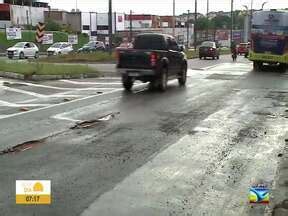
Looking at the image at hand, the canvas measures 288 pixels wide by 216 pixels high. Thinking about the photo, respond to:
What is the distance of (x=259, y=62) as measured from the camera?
112 ft

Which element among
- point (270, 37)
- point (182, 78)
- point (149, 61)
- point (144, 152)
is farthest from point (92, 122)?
point (270, 37)

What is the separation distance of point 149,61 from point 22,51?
29.5 m

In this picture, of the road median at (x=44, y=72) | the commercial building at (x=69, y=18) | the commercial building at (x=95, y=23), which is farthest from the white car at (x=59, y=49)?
the commercial building at (x=95, y=23)

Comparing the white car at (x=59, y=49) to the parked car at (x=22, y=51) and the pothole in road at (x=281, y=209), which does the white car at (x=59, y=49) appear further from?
the pothole in road at (x=281, y=209)

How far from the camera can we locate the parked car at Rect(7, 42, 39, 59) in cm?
4584

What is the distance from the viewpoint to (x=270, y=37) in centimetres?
3234

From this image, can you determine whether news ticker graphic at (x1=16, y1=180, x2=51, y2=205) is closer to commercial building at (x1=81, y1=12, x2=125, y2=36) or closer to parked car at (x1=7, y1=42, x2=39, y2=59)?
parked car at (x1=7, y1=42, x2=39, y2=59)

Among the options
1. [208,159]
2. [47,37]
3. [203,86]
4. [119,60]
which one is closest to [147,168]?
[208,159]

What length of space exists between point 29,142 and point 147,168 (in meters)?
2.77

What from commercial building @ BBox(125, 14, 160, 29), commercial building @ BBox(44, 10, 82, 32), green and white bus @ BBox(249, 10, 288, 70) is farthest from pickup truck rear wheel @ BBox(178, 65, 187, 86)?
commercial building @ BBox(125, 14, 160, 29)

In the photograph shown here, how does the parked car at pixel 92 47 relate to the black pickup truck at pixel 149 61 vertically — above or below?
below

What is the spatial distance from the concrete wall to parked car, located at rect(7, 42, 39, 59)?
3941 cm

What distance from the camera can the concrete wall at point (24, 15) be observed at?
284ft

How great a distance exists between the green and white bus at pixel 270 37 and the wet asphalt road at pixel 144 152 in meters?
15.5
